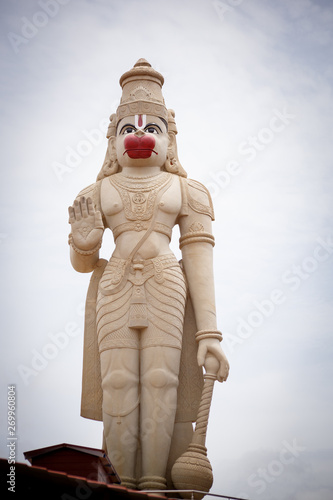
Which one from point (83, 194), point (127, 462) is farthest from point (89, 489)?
point (83, 194)

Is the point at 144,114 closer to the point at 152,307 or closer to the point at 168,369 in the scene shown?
the point at 152,307

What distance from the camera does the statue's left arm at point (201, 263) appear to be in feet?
31.9

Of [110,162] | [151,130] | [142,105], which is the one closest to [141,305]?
[110,162]

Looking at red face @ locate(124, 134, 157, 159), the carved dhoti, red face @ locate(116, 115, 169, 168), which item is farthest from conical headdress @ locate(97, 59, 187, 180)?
the carved dhoti

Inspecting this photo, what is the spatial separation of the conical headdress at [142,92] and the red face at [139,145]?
16.3 inches

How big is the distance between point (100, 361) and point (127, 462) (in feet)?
4.39

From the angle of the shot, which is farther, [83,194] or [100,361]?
[83,194]

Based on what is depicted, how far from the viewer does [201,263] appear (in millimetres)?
10195

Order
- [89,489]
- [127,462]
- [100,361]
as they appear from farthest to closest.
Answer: [100,361], [127,462], [89,489]

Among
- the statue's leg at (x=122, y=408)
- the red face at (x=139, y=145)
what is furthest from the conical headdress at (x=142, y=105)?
the statue's leg at (x=122, y=408)

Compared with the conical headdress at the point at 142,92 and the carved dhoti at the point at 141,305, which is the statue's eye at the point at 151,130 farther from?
the carved dhoti at the point at 141,305

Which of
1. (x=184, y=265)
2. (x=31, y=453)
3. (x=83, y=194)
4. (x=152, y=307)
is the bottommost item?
(x=31, y=453)

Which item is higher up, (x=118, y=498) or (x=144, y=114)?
(x=144, y=114)

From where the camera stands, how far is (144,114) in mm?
10555
